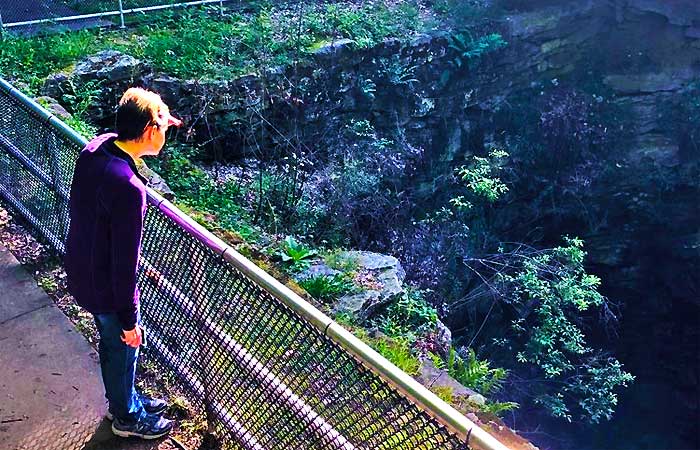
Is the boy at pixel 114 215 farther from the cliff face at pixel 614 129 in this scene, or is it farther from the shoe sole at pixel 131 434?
the cliff face at pixel 614 129

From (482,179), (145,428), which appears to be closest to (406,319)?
(145,428)

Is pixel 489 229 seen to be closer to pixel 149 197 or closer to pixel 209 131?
pixel 209 131

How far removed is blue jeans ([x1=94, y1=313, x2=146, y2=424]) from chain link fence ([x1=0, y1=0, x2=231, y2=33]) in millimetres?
6739

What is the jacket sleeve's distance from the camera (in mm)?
2586

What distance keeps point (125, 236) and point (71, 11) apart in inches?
317

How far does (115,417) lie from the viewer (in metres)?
3.34

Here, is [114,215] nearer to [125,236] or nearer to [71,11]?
[125,236]

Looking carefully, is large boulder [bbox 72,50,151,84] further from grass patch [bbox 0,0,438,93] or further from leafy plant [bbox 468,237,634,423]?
leafy plant [bbox 468,237,634,423]

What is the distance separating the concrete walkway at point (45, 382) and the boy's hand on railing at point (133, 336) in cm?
71

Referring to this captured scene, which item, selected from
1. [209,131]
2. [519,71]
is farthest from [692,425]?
Result: [209,131]

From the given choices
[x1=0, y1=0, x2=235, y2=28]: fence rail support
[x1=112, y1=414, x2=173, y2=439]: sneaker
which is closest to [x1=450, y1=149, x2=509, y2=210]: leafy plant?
[x1=0, y1=0, x2=235, y2=28]: fence rail support

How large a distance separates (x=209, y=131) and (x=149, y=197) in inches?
195

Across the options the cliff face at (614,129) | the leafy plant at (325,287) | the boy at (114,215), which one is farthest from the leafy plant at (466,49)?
the boy at (114,215)

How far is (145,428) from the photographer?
3.32m
